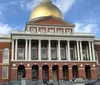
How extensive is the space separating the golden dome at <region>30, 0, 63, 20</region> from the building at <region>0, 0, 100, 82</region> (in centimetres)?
398

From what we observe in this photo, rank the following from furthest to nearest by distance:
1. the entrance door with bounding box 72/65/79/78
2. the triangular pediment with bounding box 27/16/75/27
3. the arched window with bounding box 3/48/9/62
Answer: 1. the triangular pediment with bounding box 27/16/75/27
2. the entrance door with bounding box 72/65/79/78
3. the arched window with bounding box 3/48/9/62

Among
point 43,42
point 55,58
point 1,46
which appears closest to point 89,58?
point 55,58

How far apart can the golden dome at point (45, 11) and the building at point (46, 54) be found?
3.98 meters

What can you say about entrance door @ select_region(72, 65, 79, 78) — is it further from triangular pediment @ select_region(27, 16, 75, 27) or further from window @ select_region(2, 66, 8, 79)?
window @ select_region(2, 66, 8, 79)

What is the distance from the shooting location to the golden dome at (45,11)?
5742 centimetres

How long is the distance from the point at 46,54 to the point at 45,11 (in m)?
12.3

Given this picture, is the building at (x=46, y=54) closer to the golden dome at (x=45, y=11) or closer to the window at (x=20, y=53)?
the window at (x=20, y=53)

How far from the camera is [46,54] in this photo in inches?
2024

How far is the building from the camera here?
48.3 m

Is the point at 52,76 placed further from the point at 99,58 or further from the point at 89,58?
the point at 99,58

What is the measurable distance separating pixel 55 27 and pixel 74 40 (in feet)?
21.0

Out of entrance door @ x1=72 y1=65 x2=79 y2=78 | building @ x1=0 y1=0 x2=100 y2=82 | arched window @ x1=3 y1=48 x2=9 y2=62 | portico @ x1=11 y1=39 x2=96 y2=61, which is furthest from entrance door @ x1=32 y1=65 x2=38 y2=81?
entrance door @ x1=72 y1=65 x2=79 y2=78

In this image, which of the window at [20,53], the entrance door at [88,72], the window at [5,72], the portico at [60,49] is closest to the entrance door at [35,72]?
the portico at [60,49]

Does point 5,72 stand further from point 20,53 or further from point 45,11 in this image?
point 45,11
